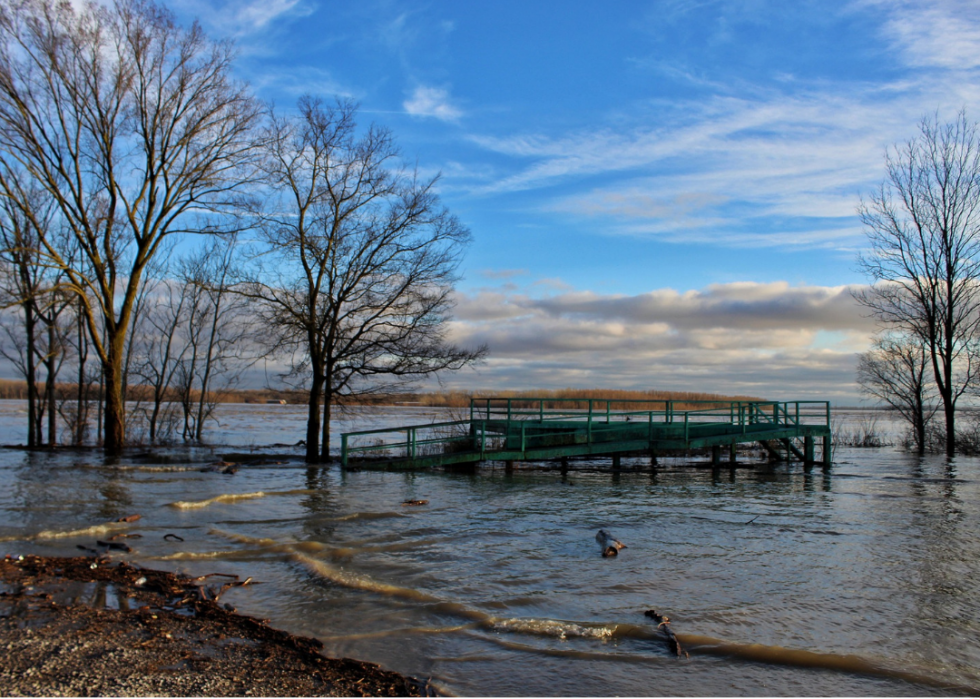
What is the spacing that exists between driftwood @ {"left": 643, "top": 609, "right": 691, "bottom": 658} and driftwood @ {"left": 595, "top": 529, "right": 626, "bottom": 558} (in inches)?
103

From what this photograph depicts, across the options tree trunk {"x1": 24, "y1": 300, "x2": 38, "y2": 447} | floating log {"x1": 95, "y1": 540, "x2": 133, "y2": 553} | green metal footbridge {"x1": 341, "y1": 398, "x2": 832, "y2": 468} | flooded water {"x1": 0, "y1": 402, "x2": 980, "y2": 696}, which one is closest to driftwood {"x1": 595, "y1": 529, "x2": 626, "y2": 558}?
flooded water {"x1": 0, "y1": 402, "x2": 980, "y2": 696}

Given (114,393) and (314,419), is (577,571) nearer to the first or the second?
(314,419)

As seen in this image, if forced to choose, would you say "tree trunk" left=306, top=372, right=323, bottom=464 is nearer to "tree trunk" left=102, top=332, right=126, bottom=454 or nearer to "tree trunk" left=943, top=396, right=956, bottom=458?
"tree trunk" left=102, top=332, right=126, bottom=454

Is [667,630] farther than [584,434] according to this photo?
No

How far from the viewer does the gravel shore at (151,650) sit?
4434 millimetres

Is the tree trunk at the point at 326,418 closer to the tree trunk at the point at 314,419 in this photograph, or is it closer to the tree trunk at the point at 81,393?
the tree trunk at the point at 314,419

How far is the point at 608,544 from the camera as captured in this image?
9.88 meters

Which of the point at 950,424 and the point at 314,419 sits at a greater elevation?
the point at 314,419

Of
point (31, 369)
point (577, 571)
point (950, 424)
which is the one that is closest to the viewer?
point (577, 571)

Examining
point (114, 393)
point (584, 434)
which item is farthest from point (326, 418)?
point (584, 434)

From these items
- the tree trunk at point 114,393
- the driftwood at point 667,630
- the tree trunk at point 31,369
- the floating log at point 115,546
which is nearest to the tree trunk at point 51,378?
the tree trunk at point 31,369

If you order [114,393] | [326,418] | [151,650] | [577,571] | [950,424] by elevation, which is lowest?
[577,571]

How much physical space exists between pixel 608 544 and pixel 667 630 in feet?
11.6

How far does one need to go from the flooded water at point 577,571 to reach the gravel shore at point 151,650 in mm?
503
